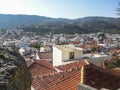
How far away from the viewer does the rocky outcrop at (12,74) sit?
2041 millimetres

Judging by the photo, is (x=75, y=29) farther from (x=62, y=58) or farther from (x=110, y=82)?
(x=110, y=82)

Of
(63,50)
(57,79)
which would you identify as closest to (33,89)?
(57,79)

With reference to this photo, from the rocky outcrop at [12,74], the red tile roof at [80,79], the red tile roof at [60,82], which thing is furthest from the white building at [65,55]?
the rocky outcrop at [12,74]

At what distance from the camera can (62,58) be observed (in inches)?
1196

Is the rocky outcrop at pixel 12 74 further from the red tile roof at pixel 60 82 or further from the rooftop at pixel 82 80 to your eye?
the red tile roof at pixel 60 82

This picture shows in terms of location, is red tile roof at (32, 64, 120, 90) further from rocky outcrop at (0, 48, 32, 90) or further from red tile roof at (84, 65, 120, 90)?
rocky outcrop at (0, 48, 32, 90)

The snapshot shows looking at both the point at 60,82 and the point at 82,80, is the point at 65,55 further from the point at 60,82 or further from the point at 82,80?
the point at 82,80

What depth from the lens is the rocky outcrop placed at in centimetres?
204

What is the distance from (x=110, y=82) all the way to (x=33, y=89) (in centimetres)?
422

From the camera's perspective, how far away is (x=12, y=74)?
84.7 inches

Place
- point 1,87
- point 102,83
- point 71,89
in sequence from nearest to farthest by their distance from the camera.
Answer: point 1,87
point 102,83
point 71,89

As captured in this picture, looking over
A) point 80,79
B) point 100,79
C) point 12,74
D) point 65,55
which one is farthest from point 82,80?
point 65,55

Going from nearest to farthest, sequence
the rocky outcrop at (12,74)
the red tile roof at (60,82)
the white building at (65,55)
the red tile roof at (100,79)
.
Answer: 1. the rocky outcrop at (12,74)
2. the red tile roof at (100,79)
3. the red tile roof at (60,82)
4. the white building at (65,55)

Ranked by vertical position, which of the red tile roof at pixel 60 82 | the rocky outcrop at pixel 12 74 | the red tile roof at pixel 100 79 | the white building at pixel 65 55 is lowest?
the white building at pixel 65 55
